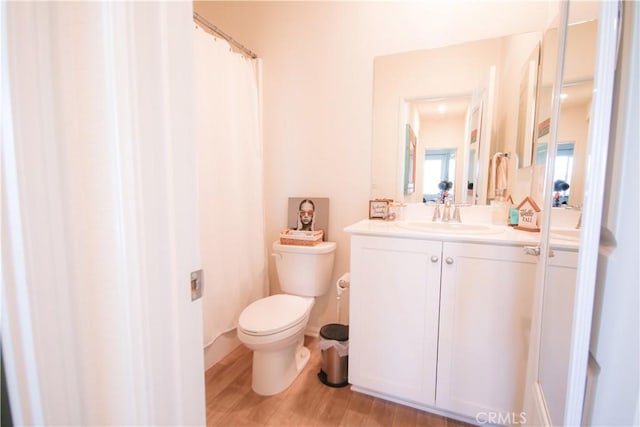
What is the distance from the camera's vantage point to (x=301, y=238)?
6.10 ft

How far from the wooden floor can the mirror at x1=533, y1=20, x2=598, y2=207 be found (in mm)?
1273

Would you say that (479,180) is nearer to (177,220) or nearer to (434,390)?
(434,390)

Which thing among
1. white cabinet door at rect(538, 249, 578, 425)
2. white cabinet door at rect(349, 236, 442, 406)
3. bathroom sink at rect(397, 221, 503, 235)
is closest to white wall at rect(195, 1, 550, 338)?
bathroom sink at rect(397, 221, 503, 235)

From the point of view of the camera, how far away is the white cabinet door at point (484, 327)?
1202 millimetres

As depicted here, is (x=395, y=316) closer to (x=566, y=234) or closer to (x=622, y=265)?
(x=566, y=234)

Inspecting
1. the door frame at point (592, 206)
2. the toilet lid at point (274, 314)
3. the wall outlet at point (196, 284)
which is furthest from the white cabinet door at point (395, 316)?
the wall outlet at point (196, 284)

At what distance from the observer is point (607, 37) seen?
1.60 feet

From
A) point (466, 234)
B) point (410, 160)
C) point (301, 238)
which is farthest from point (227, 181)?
point (466, 234)

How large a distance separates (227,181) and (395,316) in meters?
1.27

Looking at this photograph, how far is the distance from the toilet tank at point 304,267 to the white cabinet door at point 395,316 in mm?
410

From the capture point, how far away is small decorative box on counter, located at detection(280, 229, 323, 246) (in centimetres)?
185

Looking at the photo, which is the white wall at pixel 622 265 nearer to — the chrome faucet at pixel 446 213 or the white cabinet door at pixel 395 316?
the white cabinet door at pixel 395 316

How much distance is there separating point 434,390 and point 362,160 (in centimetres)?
137

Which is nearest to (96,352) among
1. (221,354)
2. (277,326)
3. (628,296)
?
(628,296)
